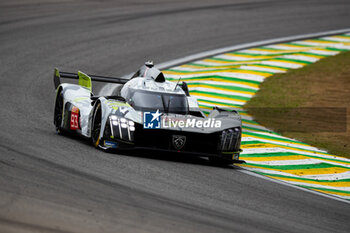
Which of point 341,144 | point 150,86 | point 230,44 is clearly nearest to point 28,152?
point 150,86

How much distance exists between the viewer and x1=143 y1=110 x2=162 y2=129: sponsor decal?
33.4 ft

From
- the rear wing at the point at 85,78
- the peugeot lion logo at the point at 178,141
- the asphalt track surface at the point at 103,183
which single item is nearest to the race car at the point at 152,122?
the peugeot lion logo at the point at 178,141

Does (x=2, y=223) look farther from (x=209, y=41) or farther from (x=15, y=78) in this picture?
(x=209, y=41)

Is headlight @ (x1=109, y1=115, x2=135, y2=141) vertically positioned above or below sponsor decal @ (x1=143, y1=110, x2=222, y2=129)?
below

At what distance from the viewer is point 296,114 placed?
15500mm

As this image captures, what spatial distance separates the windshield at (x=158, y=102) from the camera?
11008mm

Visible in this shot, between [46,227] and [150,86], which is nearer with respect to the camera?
[46,227]

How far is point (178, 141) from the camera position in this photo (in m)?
10.2

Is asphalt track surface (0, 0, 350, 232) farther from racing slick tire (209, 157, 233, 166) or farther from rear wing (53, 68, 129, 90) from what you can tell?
rear wing (53, 68, 129, 90)

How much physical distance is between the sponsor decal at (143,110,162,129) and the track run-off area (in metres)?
1.95

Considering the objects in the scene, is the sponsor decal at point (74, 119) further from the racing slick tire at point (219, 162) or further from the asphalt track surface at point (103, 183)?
the racing slick tire at point (219, 162)

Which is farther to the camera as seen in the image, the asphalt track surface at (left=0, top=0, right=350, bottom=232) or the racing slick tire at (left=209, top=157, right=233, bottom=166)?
the racing slick tire at (left=209, top=157, right=233, bottom=166)

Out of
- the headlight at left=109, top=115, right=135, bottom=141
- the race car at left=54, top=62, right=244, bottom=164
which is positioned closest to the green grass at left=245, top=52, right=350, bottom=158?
the race car at left=54, top=62, right=244, bottom=164

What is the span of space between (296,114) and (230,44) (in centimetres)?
721
